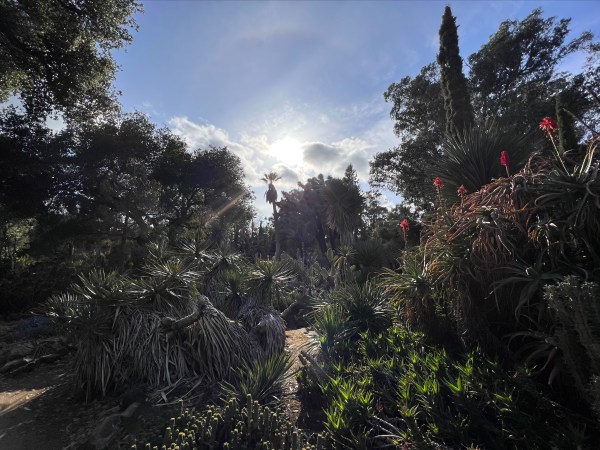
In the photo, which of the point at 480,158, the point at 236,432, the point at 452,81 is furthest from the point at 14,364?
the point at 452,81

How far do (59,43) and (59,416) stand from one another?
35.3ft

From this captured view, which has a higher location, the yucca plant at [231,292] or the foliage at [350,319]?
the yucca plant at [231,292]

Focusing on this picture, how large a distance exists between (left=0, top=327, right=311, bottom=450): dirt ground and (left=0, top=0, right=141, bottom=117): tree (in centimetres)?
919

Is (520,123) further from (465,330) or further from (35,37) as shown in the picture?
(35,37)

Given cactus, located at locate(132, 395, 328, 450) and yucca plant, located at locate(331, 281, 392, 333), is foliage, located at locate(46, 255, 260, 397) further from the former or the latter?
yucca plant, located at locate(331, 281, 392, 333)

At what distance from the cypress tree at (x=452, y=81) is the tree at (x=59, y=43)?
34.4ft

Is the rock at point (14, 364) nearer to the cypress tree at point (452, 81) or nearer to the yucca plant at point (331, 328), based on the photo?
the yucca plant at point (331, 328)

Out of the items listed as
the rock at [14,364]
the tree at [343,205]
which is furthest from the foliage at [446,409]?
the tree at [343,205]

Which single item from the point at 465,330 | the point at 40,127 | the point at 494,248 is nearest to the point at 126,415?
the point at 465,330

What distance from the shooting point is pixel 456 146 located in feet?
19.0

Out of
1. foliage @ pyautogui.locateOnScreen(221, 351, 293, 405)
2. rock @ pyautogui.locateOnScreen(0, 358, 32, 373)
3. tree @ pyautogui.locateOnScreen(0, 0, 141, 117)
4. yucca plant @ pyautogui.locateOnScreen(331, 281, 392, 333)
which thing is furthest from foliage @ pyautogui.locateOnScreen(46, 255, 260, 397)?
tree @ pyautogui.locateOnScreen(0, 0, 141, 117)

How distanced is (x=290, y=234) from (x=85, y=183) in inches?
944

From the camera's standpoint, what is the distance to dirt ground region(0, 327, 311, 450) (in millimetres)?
4336

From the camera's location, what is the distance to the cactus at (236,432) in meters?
3.45
